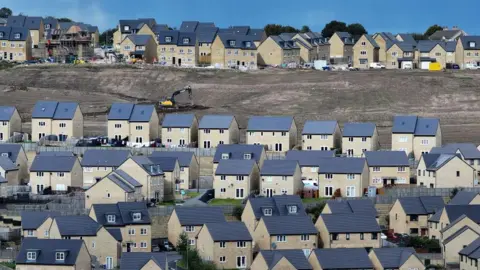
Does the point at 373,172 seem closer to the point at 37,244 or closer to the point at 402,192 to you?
the point at 402,192

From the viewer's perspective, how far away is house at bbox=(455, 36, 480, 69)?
108 metres

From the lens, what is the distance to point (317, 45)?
372 feet

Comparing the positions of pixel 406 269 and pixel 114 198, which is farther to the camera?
pixel 114 198

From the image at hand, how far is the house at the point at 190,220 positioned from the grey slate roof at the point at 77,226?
126 inches

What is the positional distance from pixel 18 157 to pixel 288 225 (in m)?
17.3

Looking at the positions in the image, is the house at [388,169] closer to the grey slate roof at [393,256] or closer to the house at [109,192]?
the house at [109,192]

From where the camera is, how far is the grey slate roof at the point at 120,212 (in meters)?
65.4

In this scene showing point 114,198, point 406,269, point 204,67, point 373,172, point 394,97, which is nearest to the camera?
point 406,269

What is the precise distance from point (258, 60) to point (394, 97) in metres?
15.3

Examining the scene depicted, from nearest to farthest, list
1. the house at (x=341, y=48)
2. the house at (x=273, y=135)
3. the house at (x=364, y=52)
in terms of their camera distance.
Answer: the house at (x=273, y=135) < the house at (x=364, y=52) < the house at (x=341, y=48)

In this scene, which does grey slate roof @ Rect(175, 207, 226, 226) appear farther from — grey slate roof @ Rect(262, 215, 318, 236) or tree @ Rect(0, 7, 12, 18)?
tree @ Rect(0, 7, 12, 18)

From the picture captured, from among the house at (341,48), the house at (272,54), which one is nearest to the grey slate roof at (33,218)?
the house at (272,54)

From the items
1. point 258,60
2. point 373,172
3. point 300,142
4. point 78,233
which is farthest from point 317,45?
point 78,233

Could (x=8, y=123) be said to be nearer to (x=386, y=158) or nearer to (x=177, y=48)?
(x=386, y=158)
